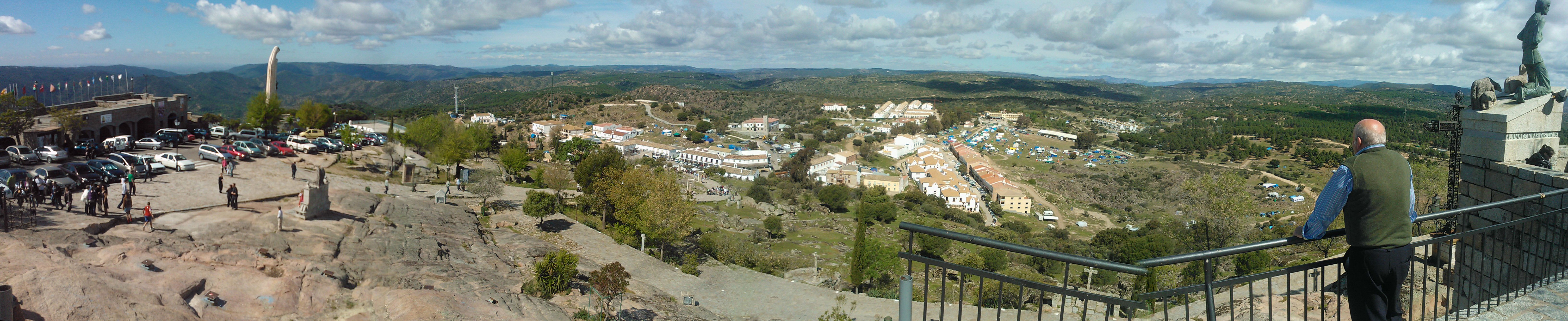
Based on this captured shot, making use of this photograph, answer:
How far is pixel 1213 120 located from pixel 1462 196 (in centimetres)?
9972

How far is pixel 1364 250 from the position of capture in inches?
120

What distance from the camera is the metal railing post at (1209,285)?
115 inches

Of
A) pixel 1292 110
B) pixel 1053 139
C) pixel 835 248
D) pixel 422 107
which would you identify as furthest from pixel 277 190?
pixel 1292 110

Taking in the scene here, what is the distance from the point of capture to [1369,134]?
9.78 feet

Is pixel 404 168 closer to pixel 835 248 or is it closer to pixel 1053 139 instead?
pixel 835 248

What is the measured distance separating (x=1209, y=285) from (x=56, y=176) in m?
27.4

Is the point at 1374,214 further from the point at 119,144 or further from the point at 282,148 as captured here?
the point at 119,144

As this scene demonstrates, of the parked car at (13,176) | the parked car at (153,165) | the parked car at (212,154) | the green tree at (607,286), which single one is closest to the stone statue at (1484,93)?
the green tree at (607,286)

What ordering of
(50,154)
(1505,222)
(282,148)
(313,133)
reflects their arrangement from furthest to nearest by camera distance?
(313,133) → (282,148) → (50,154) → (1505,222)

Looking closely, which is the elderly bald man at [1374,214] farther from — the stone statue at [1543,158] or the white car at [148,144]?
the white car at [148,144]

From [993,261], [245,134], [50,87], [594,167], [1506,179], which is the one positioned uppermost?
[50,87]

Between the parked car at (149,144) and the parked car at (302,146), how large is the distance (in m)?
4.37

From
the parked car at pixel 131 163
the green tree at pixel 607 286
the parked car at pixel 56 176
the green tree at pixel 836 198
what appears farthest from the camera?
the green tree at pixel 836 198

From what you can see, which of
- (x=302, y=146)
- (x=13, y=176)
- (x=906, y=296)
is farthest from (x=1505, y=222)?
(x=302, y=146)
